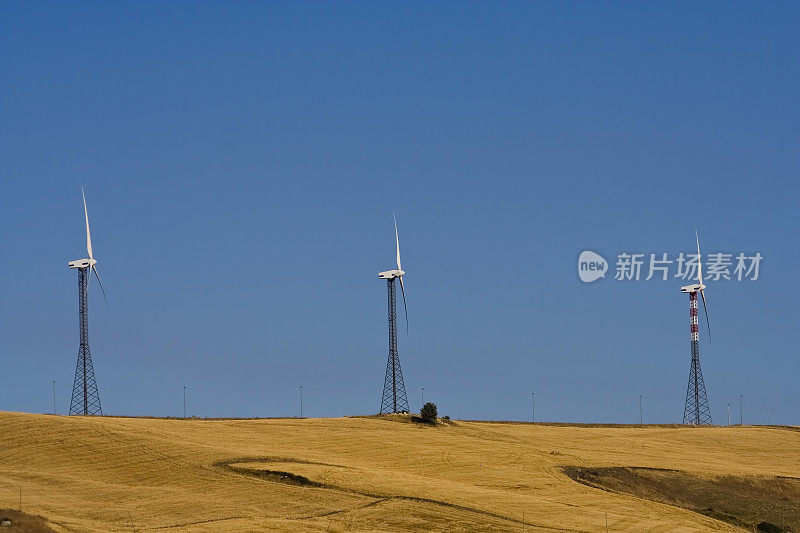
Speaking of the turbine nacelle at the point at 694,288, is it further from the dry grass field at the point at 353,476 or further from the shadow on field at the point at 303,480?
the shadow on field at the point at 303,480

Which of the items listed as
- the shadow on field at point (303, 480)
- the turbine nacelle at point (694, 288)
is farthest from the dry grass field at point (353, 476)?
the turbine nacelle at point (694, 288)

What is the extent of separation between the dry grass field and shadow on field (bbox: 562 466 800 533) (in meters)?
0.25

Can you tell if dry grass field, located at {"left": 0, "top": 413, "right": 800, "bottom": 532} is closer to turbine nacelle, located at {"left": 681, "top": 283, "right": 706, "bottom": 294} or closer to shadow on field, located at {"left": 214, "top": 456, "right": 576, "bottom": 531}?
shadow on field, located at {"left": 214, "top": 456, "right": 576, "bottom": 531}

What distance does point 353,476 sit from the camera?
220ft

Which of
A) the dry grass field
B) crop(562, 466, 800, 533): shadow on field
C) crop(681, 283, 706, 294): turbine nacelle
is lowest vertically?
crop(562, 466, 800, 533): shadow on field

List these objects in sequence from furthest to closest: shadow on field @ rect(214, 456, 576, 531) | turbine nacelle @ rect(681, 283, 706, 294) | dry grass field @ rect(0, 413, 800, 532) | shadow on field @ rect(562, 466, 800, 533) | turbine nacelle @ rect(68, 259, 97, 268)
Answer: turbine nacelle @ rect(681, 283, 706, 294), turbine nacelle @ rect(68, 259, 97, 268), shadow on field @ rect(562, 466, 800, 533), shadow on field @ rect(214, 456, 576, 531), dry grass field @ rect(0, 413, 800, 532)

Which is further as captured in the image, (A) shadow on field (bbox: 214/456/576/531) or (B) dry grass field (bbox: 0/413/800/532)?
(A) shadow on field (bbox: 214/456/576/531)

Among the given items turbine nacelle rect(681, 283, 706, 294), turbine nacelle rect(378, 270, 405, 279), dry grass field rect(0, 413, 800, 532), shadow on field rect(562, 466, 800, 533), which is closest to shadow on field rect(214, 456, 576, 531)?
dry grass field rect(0, 413, 800, 532)

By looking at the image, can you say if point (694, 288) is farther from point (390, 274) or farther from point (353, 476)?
point (353, 476)

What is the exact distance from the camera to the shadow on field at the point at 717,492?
69.4 m

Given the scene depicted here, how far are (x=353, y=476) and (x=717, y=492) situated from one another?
2604 cm

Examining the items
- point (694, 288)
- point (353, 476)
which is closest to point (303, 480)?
point (353, 476)

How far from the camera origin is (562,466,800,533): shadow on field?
6944 cm

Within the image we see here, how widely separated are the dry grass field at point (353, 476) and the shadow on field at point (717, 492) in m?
0.25
